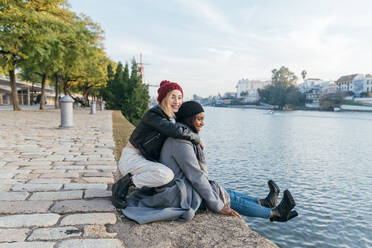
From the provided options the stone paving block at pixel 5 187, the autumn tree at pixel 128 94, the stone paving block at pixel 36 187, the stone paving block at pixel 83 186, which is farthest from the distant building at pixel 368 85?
the stone paving block at pixel 5 187

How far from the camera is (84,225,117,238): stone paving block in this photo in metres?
2.60

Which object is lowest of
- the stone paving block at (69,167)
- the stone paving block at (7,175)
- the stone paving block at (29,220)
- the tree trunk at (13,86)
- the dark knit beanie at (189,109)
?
the stone paving block at (29,220)

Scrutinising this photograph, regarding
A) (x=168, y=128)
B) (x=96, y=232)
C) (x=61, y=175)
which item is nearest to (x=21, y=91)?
(x=61, y=175)

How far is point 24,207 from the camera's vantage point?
126 inches

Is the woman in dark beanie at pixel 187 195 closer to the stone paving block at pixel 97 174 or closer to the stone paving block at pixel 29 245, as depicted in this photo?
the stone paving block at pixel 29 245

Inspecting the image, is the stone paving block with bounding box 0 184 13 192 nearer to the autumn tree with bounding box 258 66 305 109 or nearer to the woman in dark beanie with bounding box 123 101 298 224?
the woman in dark beanie with bounding box 123 101 298 224

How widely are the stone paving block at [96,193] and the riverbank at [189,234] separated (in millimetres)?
677

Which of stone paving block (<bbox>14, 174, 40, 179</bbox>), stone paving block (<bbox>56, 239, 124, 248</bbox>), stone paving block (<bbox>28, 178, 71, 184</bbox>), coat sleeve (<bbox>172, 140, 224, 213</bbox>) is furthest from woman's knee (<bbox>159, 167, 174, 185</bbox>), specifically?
stone paving block (<bbox>14, 174, 40, 179</bbox>)

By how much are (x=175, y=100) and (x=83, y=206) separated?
1.70 m

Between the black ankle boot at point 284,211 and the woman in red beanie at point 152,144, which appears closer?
the woman in red beanie at point 152,144

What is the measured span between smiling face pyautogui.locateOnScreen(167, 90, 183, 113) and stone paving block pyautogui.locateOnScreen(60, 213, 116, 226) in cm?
149

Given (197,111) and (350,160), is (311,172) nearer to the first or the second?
(350,160)

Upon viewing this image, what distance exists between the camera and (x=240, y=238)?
2.74 meters

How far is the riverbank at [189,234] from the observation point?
2.58 metres
